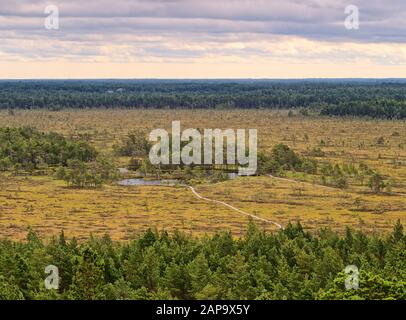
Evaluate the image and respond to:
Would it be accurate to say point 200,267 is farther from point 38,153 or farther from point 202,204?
point 38,153

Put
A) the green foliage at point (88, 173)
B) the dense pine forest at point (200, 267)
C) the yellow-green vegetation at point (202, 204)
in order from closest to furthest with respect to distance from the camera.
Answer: the dense pine forest at point (200, 267) → the yellow-green vegetation at point (202, 204) → the green foliage at point (88, 173)

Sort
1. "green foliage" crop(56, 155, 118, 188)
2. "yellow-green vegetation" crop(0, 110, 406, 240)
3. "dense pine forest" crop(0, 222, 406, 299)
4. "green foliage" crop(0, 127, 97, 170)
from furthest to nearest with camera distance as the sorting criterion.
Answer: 1. "green foliage" crop(0, 127, 97, 170)
2. "green foliage" crop(56, 155, 118, 188)
3. "yellow-green vegetation" crop(0, 110, 406, 240)
4. "dense pine forest" crop(0, 222, 406, 299)

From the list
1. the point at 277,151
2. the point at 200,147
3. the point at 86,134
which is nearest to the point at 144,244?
the point at 277,151

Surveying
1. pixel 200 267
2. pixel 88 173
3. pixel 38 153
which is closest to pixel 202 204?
pixel 88 173

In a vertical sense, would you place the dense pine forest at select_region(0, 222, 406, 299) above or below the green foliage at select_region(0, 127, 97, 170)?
above

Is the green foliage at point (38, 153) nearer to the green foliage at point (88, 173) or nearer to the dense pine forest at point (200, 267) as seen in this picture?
the green foliage at point (88, 173)

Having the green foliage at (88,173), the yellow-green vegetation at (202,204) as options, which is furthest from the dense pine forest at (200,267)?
the green foliage at (88,173)

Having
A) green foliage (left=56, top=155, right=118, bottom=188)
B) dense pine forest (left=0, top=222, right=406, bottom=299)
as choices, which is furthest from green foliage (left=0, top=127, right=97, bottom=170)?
dense pine forest (left=0, top=222, right=406, bottom=299)

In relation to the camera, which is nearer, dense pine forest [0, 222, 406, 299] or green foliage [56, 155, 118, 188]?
dense pine forest [0, 222, 406, 299]

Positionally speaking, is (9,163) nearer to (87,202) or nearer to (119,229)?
(87,202)

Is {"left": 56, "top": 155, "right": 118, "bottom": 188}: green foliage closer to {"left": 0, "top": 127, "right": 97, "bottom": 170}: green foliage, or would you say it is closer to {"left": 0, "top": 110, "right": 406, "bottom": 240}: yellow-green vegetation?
{"left": 0, "top": 110, "right": 406, "bottom": 240}: yellow-green vegetation
